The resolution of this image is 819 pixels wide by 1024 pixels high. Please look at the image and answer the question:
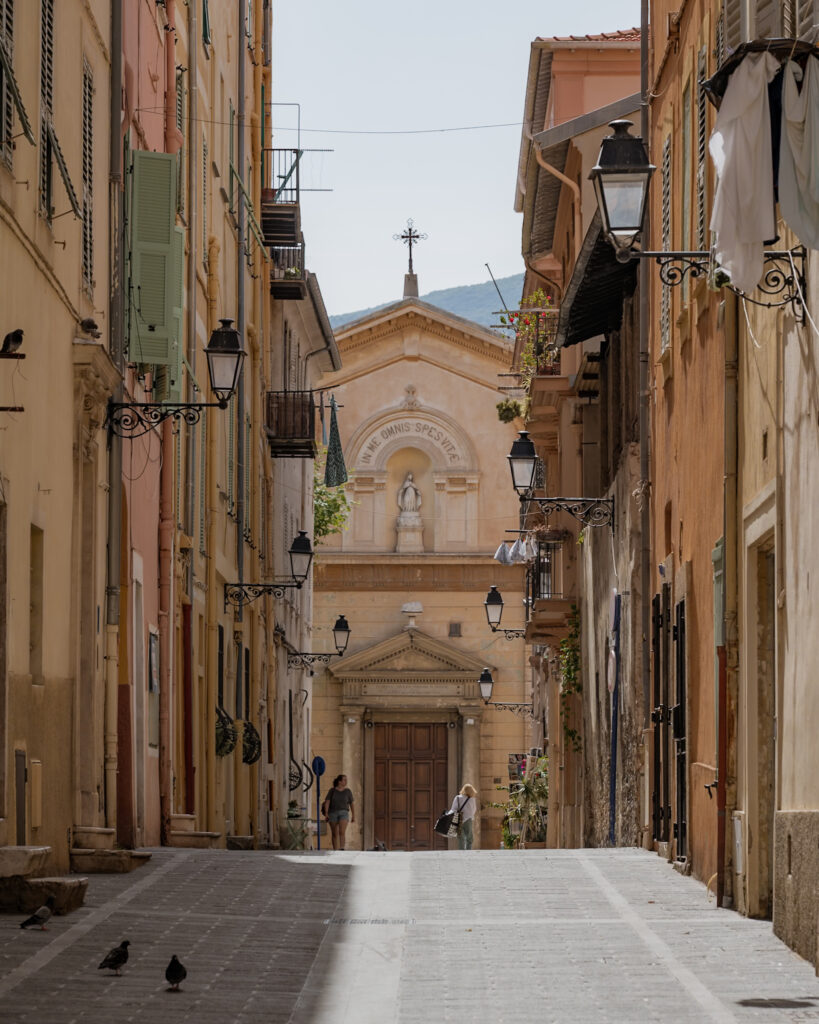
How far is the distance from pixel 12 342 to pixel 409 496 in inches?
1502

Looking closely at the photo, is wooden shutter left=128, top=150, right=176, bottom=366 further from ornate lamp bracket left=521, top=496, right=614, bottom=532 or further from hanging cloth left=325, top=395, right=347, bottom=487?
hanging cloth left=325, top=395, right=347, bottom=487

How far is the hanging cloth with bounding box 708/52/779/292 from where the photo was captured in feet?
31.2

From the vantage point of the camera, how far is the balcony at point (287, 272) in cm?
3419

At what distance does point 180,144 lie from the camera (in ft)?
73.4

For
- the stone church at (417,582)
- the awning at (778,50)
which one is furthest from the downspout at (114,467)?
the stone church at (417,582)

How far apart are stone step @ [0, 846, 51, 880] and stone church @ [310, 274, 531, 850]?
3601 cm

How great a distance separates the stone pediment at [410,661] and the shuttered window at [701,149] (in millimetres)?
33387

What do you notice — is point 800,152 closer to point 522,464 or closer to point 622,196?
point 622,196

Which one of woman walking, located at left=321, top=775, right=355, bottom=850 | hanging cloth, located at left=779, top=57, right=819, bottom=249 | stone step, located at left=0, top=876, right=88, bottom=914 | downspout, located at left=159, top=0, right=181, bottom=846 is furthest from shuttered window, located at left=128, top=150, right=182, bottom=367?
woman walking, located at left=321, top=775, right=355, bottom=850

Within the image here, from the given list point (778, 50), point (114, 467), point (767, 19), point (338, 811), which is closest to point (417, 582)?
point (338, 811)

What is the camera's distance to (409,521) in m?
49.5

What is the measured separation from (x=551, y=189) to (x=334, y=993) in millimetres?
23313

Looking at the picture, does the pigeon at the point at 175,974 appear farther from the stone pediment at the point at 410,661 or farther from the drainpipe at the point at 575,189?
the stone pediment at the point at 410,661

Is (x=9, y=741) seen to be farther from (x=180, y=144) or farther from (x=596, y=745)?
(x=596, y=745)
